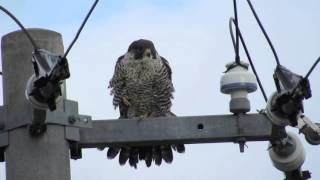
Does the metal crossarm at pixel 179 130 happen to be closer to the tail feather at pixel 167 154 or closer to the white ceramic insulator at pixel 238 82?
the white ceramic insulator at pixel 238 82

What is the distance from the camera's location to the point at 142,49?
10828 mm

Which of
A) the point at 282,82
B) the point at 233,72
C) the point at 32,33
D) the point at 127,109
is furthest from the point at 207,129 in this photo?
the point at 127,109

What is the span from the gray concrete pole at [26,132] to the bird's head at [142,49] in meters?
5.34

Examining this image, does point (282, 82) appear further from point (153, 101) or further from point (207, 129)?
point (153, 101)

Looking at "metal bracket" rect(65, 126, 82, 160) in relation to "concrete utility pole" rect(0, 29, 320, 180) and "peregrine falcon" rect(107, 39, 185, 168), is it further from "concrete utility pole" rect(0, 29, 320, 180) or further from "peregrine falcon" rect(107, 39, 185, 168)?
"peregrine falcon" rect(107, 39, 185, 168)

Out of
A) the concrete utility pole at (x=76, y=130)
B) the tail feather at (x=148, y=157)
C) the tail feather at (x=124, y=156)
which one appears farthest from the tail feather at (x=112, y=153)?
the concrete utility pole at (x=76, y=130)

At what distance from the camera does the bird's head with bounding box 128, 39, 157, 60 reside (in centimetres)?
1077

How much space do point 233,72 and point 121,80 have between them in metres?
4.85

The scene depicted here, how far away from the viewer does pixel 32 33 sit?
17.6 feet

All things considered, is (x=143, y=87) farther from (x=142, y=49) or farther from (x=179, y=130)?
(x=179, y=130)

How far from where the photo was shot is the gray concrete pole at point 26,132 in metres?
5.17

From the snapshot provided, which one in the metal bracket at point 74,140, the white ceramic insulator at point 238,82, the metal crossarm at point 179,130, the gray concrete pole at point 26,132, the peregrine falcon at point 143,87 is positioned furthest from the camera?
the peregrine falcon at point 143,87

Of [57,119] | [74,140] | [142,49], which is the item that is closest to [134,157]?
[74,140]

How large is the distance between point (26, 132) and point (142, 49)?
5679 millimetres
